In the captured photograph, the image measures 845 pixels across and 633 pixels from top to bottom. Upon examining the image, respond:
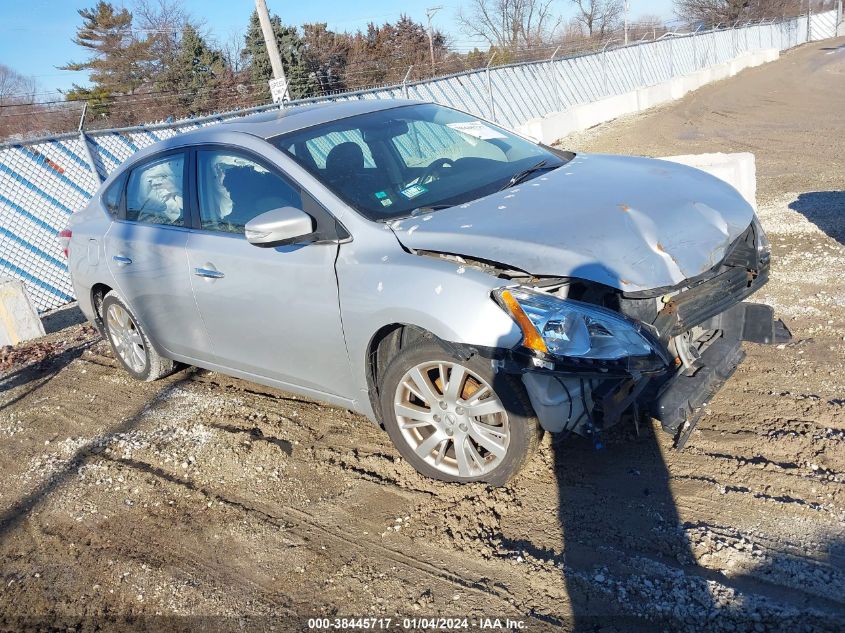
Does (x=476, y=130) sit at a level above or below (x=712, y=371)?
above

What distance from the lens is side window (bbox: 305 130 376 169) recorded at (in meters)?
4.18

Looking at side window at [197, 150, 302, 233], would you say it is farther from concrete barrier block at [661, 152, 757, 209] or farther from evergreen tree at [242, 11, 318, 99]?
evergreen tree at [242, 11, 318, 99]

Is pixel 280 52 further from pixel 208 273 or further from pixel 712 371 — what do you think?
pixel 712 371

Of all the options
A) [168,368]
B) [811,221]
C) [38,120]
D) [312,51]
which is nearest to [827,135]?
[811,221]

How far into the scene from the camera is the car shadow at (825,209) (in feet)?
23.4

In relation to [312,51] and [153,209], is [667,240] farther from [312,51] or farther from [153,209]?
[312,51]

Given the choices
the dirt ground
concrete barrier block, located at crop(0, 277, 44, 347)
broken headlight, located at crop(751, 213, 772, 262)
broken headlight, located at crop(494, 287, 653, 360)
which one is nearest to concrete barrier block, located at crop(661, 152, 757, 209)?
the dirt ground

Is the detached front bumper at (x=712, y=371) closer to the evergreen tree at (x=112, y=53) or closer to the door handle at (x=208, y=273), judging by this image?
the door handle at (x=208, y=273)

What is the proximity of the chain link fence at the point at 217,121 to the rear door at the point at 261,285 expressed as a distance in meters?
7.02

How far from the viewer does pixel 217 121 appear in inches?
522

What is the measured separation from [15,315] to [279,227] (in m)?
5.81

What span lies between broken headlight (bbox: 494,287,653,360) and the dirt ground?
0.79 metres

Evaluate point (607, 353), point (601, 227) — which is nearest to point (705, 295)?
point (601, 227)

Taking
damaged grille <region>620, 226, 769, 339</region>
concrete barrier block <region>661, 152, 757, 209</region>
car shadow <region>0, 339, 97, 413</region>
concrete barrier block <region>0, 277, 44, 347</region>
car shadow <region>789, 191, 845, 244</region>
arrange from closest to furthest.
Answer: damaged grille <region>620, 226, 769, 339</region>
car shadow <region>0, 339, 97, 413</region>
car shadow <region>789, 191, 845, 244</region>
concrete barrier block <region>661, 152, 757, 209</region>
concrete barrier block <region>0, 277, 44, 347</region>
